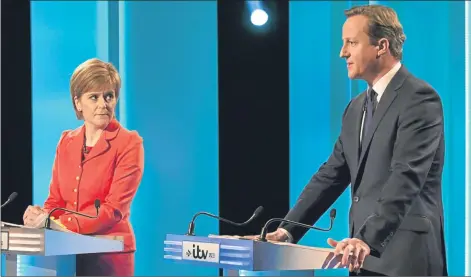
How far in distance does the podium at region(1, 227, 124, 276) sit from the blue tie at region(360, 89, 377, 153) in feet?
4.33

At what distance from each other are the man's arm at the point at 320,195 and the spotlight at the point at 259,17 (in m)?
1.75

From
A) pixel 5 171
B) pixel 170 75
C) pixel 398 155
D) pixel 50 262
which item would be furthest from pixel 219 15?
pixel 398 155

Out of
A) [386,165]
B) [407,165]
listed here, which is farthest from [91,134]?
[407,165]

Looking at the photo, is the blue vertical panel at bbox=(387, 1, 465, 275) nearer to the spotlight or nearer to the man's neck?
the spotlight

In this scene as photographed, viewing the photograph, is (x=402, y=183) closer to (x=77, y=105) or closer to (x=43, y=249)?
(x=43, y=249)

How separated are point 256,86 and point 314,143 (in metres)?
0.45

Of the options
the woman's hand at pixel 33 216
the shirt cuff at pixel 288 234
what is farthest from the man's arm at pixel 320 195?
the woman's hand at pixel 33 216

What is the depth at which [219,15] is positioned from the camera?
4.60m

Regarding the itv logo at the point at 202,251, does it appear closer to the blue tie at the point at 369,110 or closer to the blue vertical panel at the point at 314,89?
the blue tie at the point at 369,110

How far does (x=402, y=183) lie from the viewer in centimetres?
246

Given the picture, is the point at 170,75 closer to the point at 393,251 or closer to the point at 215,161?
the point at 215,161

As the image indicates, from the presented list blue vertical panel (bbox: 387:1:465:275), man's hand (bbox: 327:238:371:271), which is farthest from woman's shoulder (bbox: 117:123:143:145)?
man's hand (bbox: 327:238:371:271)

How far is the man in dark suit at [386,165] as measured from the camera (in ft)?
8.07

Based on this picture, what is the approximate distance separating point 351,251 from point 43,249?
1.37m
